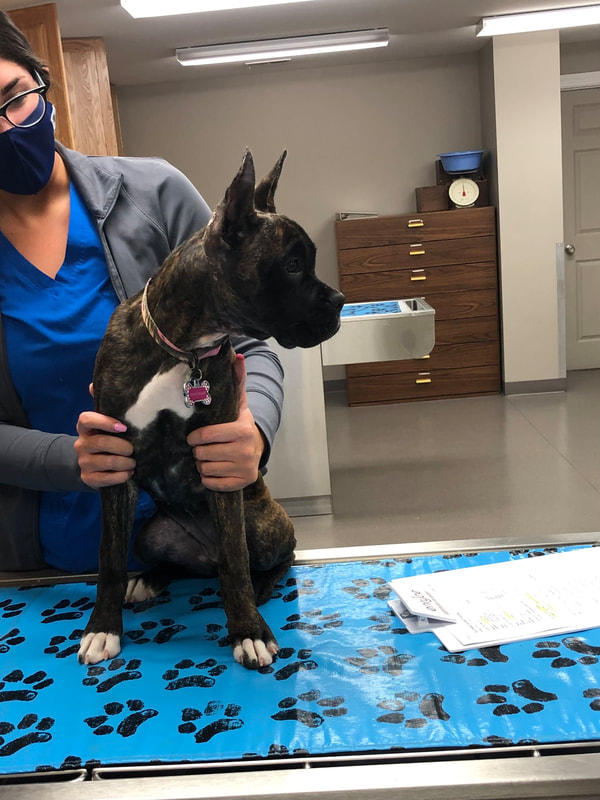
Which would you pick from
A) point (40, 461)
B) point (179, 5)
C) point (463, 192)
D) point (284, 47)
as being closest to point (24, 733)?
point (40, 461)

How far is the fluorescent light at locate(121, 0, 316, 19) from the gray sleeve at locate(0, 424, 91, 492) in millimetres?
3853

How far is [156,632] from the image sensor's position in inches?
49.9

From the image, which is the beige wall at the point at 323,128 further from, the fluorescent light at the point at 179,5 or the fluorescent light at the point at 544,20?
the fluorescent light at the point at 179,5

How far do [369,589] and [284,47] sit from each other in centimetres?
530

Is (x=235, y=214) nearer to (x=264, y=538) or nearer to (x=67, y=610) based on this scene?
(x=264, y=538)

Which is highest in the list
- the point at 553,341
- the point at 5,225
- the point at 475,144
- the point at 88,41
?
the point at 88,41

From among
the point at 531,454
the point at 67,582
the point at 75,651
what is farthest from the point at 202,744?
the point at 531,454

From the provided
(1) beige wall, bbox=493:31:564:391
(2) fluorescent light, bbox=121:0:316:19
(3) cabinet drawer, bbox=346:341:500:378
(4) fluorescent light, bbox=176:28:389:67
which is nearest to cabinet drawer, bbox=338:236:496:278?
(1) beige wall, bbox=493:31:564:391

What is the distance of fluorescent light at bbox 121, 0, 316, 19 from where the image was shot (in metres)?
4.46

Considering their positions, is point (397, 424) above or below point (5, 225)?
below

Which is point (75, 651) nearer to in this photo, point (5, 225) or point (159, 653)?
point (159, 653)

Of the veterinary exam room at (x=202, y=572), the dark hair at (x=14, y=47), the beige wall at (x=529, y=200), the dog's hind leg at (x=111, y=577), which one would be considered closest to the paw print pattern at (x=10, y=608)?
the veterinary exam room at (x=202, y=572)

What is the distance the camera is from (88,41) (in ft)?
17.0

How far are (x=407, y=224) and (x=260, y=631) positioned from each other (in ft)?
18.3
